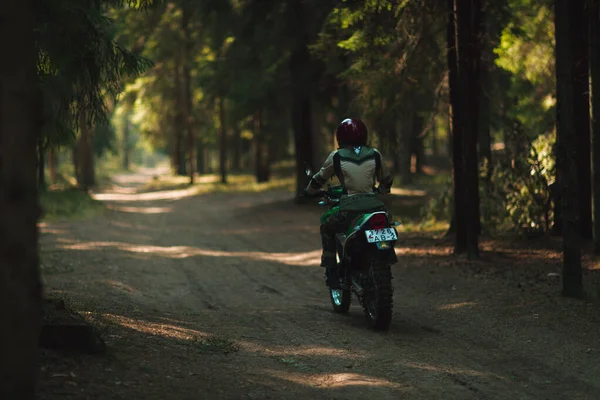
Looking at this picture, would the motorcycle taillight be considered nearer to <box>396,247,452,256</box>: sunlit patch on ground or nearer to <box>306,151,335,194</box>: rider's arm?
<box>306,151,335,194</box>: rider's arm

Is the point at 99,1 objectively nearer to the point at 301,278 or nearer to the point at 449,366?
the point at 449,366

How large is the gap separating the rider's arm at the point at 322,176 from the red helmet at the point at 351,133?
0.22 m

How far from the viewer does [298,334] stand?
26.6 feet

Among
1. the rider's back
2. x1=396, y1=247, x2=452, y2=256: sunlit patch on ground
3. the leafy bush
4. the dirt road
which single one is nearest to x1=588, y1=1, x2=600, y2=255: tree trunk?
the leafy bush

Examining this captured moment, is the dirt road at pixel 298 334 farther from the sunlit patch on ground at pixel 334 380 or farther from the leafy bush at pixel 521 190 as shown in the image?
the leafy bush at pixel 521 190

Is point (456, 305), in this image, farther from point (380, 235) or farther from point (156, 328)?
point (156, 328)

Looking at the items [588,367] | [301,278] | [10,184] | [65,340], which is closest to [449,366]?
[588,367]

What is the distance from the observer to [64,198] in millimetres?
27844

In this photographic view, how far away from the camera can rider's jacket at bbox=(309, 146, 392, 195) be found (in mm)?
8453

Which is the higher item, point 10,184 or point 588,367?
point 10,184

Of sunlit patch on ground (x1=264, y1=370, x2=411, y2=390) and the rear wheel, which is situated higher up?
the rear wheel

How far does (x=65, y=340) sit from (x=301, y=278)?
24.4 feet

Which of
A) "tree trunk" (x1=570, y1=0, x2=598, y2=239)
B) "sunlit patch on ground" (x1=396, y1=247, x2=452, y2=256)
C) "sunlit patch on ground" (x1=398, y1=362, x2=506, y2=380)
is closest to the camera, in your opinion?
"sunlit patch on ground" (x1=398, y1=362, x2=506, y2=380)

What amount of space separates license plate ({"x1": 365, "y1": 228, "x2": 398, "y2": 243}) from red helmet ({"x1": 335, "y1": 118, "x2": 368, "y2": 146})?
121 centimetres
